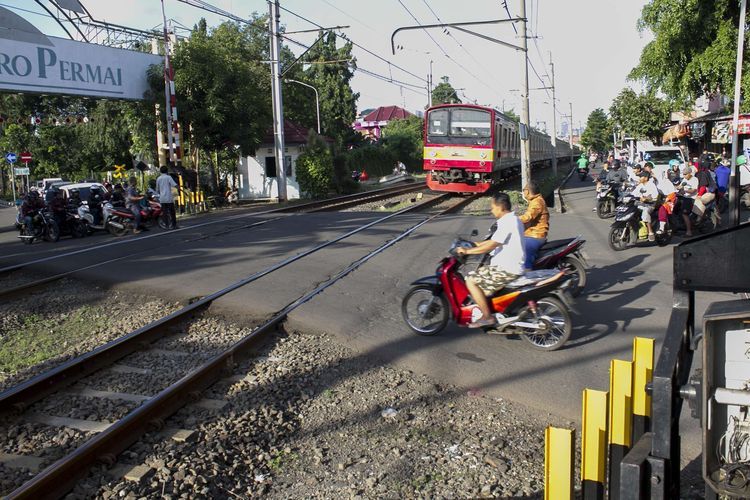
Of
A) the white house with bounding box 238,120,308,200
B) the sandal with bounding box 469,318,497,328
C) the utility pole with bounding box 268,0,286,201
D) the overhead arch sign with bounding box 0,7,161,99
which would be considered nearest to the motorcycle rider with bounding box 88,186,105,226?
the overhead arch sign with bounding box 0,7,161,99

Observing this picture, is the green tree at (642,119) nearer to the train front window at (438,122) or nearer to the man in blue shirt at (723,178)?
the train front window at (438,122)

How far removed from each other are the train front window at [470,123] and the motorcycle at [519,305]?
17.6 m

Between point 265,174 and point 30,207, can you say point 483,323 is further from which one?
point 265,174

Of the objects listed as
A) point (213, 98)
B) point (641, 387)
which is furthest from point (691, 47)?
point (641, 387)

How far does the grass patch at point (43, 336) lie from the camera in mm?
7027

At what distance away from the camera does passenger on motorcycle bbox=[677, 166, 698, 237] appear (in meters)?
13.6

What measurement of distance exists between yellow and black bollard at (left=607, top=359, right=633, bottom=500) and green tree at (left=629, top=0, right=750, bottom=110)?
20744 millimetres

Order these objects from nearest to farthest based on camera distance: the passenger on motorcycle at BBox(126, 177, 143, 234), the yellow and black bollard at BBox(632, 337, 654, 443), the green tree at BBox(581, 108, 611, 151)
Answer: the yellow and black bollard at BBox(632, 337, 654, 443) < the passenger on motorcycle at BBox(126, 177, 143, 234) < the green tree at BBox(581, 108, 611, 151)

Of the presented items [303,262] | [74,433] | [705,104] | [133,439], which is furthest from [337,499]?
[705,104]

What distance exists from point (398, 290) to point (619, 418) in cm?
632

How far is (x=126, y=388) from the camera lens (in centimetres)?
602

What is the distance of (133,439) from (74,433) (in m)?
0.56

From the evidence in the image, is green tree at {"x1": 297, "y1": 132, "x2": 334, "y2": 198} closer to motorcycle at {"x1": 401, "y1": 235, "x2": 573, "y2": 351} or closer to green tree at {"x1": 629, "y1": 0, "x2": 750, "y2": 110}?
green tree at {"x1": 629, "y1": 0, "x2": 750, "y2": 110}

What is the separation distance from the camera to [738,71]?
17297mm
